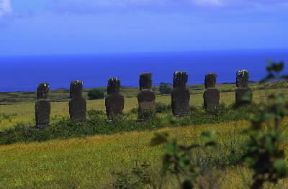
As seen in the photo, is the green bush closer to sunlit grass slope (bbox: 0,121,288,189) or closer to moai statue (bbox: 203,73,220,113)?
moai statue (bbox: 203,73,220,113)

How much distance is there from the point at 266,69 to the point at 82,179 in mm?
10515

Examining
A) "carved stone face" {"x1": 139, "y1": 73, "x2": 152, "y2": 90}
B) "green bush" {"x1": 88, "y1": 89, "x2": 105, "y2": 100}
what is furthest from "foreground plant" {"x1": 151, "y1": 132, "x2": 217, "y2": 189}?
"green bush" {"x1": 88, "y1": 89, "x2": 105, "y2": 100}

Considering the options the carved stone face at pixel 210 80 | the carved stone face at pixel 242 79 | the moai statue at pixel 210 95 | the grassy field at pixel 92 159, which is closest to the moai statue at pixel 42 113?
the grassy field at pixel 92 159

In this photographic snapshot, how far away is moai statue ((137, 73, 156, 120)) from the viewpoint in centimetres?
3228

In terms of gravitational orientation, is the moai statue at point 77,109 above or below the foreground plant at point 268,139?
above

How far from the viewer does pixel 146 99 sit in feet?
109

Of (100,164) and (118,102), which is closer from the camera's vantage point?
(100,164)

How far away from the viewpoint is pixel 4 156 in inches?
885

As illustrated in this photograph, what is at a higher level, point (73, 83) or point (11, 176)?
point (73, 83)

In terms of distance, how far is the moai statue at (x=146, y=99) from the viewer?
1271 inches

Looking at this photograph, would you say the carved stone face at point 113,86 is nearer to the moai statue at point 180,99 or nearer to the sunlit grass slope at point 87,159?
the moai statue at point 180,99

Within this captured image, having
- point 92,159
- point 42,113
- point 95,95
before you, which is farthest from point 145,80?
point 95,95

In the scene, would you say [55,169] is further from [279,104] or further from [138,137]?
[279,104]

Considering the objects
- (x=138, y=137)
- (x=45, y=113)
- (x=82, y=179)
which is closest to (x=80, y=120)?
(x=45, y=113)
